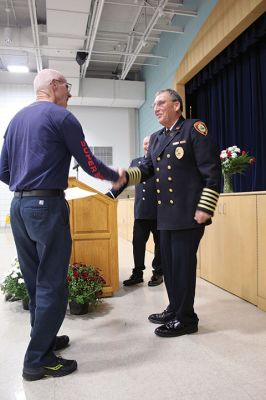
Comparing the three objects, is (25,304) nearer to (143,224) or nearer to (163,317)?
(163,317)

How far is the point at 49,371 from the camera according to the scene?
153cm

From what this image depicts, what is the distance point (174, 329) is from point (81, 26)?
5524mm

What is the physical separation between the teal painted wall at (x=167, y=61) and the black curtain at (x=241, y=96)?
2.33ft

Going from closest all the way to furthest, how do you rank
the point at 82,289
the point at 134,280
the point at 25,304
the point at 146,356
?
the point at 146,356
the point at 82,289
the point at 25,304
the point at 134,280

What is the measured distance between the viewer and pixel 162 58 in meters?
7.45

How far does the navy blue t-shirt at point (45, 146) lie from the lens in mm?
1466

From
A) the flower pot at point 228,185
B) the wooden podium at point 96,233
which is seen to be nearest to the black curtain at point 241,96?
the flower pot at point 228,185

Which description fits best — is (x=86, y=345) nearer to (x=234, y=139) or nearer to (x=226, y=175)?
(x=226, y=175)

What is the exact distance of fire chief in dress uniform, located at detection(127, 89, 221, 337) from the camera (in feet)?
5.97

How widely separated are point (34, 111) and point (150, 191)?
1.70m

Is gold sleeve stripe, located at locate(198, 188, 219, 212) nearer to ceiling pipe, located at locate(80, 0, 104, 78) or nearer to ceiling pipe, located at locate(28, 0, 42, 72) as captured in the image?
ceiling pipe, located at locate(80, 0, 104, 78)

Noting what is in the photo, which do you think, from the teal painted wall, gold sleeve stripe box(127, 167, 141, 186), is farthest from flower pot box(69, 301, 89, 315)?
the teal painted wall

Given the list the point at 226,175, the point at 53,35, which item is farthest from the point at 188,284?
the point at 53,35

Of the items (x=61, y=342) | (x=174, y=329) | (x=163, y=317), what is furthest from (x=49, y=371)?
(x=163, y=317)
